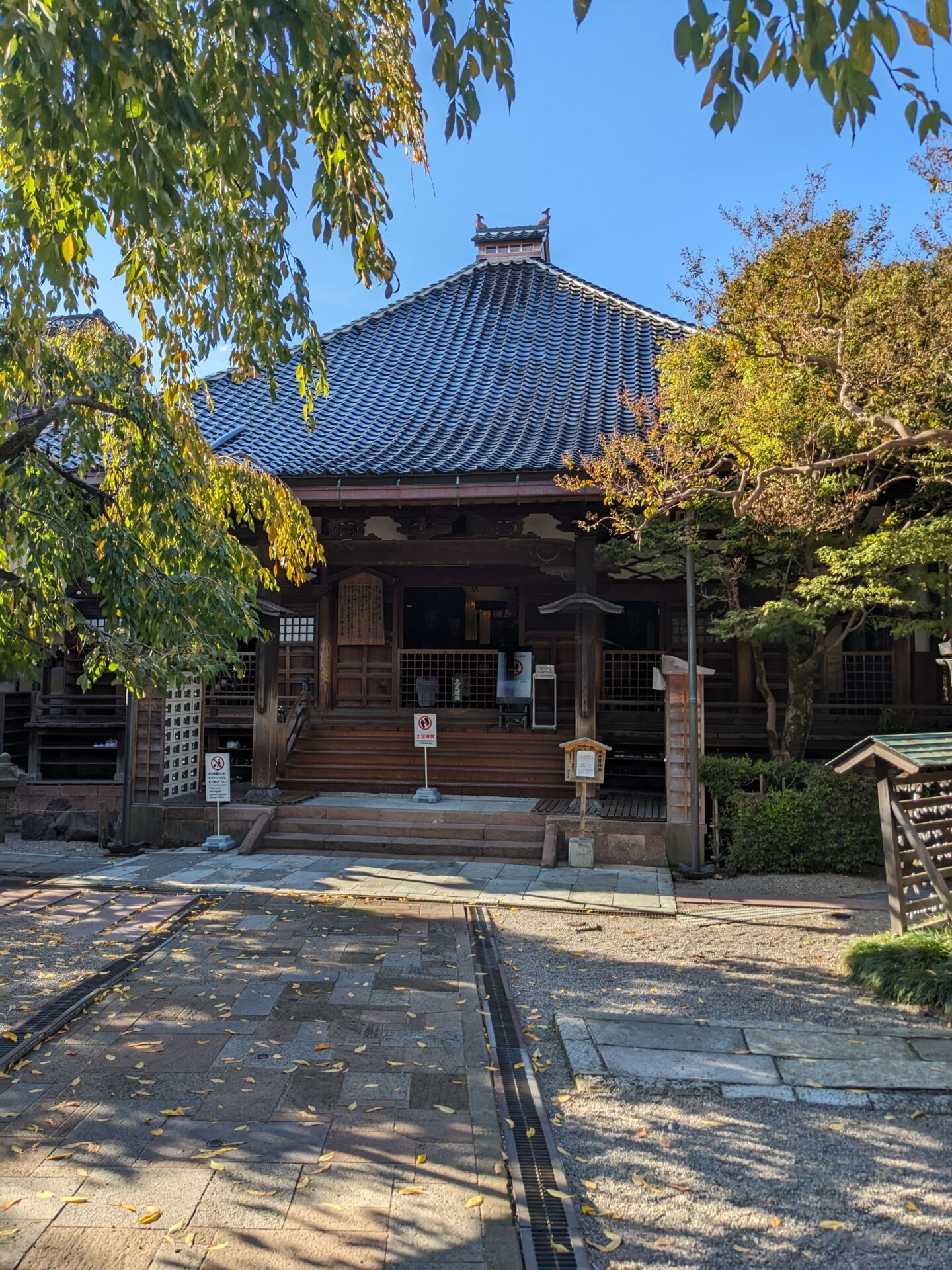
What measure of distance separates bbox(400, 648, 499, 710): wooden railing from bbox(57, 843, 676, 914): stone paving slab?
4.72 meters

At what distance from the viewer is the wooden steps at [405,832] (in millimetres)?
10273

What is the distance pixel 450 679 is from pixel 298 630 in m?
2.91

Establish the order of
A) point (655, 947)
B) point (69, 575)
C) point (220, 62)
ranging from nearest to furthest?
point (220, 62), point (69, 575), point (655, 947)

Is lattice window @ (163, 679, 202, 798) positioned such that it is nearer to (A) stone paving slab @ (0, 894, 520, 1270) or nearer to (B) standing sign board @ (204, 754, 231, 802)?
(B) standing sign board @ (204, 754, 231, 802)

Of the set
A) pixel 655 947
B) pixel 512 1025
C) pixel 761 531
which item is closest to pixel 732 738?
pixel 761 531

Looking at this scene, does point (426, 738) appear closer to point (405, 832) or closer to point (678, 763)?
point (405, 832)

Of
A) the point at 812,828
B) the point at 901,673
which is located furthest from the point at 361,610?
the point at 901,673

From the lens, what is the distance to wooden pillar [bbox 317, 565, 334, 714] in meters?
15.2

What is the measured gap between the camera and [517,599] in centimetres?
1622

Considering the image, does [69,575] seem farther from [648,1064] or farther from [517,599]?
[517,599]

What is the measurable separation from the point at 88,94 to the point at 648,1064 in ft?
16.7

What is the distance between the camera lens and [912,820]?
6.57 meters

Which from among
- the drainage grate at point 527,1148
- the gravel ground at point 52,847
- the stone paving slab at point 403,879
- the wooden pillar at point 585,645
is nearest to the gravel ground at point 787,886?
the stone paving slab at point 403,879

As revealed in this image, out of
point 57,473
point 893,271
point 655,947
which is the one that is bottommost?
point 655,947
